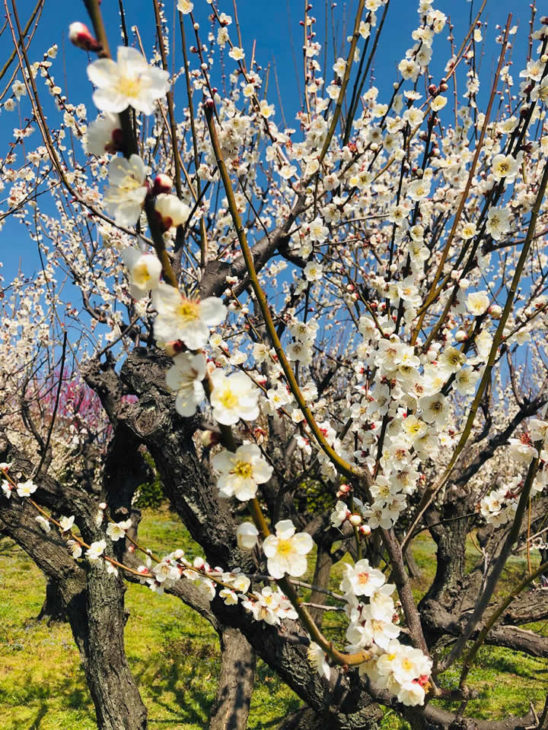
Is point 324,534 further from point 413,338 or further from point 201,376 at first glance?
point 201,376

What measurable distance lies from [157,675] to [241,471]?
6.62m

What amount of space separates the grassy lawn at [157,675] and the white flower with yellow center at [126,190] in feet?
18.8

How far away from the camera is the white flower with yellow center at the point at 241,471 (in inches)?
38.5

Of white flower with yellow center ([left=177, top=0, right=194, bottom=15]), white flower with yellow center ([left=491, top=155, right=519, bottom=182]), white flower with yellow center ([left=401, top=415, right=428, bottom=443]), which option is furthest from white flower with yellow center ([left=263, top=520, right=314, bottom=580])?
white flower with yellow center ([left=177, top=0, right=194, bottom=15])

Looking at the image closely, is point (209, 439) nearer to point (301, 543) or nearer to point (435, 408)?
point (301, 543)

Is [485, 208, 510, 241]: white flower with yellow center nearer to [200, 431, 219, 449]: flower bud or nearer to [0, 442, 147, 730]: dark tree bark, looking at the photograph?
[200, 431, 219, 449]: flower bud

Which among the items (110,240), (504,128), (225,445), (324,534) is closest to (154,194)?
(225,445)

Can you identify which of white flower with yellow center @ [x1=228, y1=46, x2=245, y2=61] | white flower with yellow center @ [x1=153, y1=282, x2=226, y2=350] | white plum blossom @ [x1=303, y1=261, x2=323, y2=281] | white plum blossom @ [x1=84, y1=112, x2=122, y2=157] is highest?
white flower with yellow center @ [x1=228, y1=46, x2=245, y2=61]

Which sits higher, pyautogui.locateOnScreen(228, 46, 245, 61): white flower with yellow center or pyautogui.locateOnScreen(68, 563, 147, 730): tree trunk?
pyautogui.locateOnScreen(228, 46, 245, 61): white flower with yellow center

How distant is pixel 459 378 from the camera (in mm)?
1865

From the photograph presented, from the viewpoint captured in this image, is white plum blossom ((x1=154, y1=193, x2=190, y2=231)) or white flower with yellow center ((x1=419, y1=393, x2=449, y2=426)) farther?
white flower with yellow center ((x1=419, y1=393, x2=449, y2=426))

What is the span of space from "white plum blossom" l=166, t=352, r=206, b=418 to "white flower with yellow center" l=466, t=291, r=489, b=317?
122cm

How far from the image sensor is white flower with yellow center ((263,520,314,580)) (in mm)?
1090

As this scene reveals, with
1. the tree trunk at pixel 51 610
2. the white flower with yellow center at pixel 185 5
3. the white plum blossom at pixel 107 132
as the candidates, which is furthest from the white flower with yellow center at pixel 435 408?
the tree trunk at pixel 51 610
